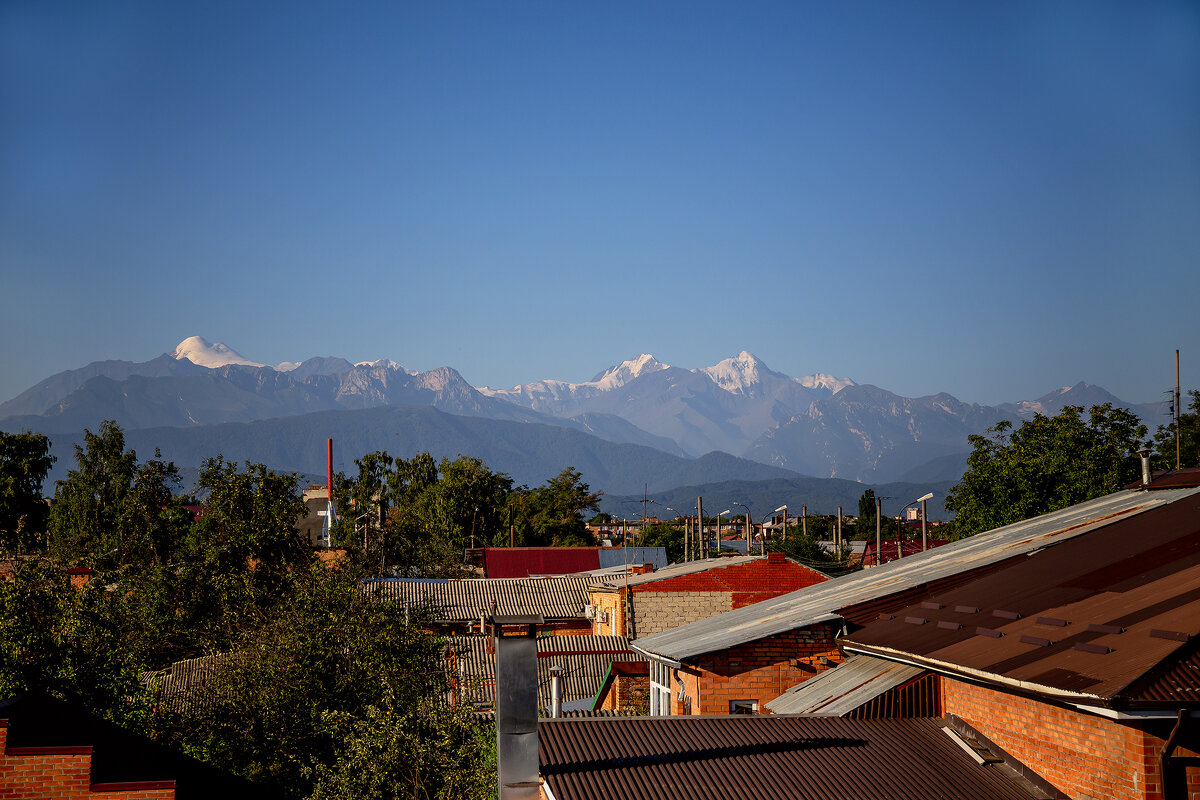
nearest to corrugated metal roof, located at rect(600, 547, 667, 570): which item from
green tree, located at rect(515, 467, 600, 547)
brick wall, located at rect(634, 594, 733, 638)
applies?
brick wall, located at rect(634, 594, 733, 638)

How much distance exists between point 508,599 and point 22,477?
43.9 meters

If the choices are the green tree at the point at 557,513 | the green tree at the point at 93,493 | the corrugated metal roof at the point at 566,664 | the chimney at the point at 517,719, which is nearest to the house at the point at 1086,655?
the chimney at the point at 517,719

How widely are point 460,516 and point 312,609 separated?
78.5 metres

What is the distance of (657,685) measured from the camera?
1959cm

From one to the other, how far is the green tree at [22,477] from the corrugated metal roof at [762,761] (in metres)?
69.6

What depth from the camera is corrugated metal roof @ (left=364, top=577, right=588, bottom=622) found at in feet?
151

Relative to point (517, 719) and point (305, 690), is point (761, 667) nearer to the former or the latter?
point (517, 719)

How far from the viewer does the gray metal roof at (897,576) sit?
52.1 ft

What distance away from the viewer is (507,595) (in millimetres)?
49625

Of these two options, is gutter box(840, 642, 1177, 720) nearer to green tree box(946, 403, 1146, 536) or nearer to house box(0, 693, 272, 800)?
house box(0, 693, 272, 800)

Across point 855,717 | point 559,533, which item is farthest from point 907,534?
point 855,717

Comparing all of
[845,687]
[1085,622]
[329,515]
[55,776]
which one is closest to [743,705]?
[845,687]

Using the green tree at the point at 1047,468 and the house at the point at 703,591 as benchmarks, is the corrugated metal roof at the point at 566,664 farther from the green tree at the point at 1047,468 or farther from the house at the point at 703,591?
the green tree at the point at 1047,468

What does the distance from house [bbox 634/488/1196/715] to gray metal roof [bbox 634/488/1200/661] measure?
46mm
